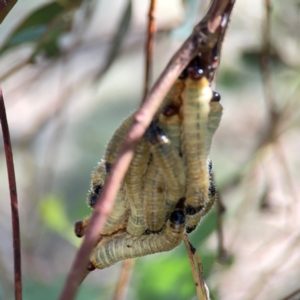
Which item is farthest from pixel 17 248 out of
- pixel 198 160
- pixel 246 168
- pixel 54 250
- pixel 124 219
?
pixel 54 250

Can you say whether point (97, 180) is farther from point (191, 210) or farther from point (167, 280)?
point (167, 280)

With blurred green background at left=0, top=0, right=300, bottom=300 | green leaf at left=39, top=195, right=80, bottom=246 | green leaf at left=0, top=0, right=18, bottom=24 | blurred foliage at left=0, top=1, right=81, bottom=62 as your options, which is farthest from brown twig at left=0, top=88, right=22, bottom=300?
green leaf at left=39, top=195, right=80, bottom=246

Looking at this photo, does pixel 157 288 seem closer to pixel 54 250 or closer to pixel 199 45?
pixel 199 45

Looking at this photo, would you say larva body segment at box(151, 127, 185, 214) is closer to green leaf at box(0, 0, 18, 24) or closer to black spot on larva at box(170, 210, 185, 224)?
black spot on larva at box(170, 210, 185, 224)

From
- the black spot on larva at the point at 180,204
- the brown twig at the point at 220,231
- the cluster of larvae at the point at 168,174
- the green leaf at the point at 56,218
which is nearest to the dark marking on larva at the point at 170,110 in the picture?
the cluster of larvae at the point at 168,174

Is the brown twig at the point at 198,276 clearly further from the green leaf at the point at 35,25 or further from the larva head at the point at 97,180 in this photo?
the green leaf at the point at 35,25

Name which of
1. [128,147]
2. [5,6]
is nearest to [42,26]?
[5,6]
